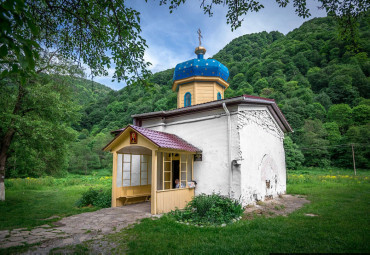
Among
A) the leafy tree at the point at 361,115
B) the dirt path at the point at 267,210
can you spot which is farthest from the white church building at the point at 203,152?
the leafy tree at the point at 361,115

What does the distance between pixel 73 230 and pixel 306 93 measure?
45874 millimetres

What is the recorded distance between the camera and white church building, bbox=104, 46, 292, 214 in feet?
27.0

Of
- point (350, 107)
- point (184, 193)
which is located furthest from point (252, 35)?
point (184, 193)

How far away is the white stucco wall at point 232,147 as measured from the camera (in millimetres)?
8477

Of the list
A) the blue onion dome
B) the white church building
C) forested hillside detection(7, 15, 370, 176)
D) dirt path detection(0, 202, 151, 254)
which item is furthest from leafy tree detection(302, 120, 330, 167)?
dirt path detection(0, 202, 151, 254)

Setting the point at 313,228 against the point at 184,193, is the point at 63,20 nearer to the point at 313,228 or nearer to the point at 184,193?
the point at 184,193

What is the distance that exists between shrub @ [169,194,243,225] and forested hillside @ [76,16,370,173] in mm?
25453

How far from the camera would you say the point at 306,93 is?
42375 mm

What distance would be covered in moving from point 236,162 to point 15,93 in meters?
11.5

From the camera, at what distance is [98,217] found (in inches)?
288

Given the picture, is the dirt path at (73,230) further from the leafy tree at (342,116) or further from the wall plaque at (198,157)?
the leafy tree at (342,116)

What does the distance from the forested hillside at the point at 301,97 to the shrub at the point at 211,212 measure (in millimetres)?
25175

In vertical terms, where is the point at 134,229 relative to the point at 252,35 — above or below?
below

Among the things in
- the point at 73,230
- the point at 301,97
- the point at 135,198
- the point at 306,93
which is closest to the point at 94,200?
the point at 135,198
